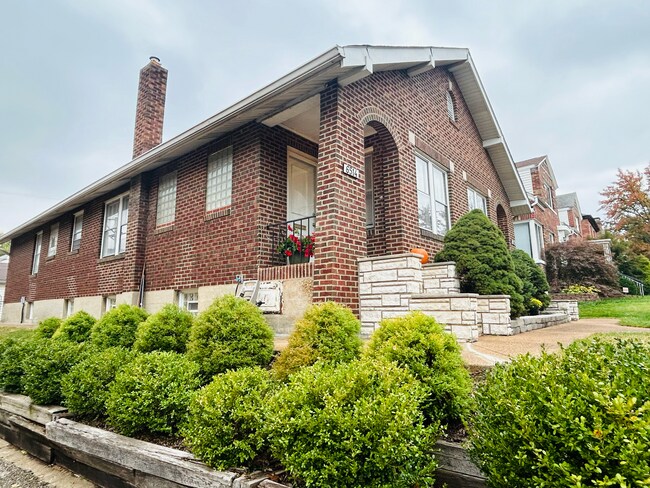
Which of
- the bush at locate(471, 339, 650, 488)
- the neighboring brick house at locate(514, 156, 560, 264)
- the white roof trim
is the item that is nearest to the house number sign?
the white roof trim

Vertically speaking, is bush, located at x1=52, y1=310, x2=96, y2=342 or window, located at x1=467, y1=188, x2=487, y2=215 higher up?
window, located at x1=467, y1=188, x2=487, y2=215

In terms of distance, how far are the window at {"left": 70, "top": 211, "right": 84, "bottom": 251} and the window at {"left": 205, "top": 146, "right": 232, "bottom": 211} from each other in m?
6.98

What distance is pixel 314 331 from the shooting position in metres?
3.16

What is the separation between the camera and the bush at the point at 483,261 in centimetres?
600

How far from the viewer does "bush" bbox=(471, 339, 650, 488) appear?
1.21m

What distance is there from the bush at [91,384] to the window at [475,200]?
8.94 metres

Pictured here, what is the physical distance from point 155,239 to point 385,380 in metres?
8.16

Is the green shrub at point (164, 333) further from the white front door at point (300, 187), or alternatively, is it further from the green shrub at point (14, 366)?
the white front door at point (300, 187)

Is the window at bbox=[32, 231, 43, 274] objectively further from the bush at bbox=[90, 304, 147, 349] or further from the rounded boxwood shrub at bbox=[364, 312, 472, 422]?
the rounded boxwood shrub at bbox=[364, 312, 472, 422]

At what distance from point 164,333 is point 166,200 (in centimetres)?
549

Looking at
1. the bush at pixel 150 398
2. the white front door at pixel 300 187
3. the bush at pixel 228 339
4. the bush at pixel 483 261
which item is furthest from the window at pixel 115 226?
the bush at pixel 483 261

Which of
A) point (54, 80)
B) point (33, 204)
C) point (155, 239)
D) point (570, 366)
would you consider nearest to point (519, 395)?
point (570, 366)

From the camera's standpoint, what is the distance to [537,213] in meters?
18.3

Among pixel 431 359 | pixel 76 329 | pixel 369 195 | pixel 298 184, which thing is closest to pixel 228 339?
pixel 431 359
